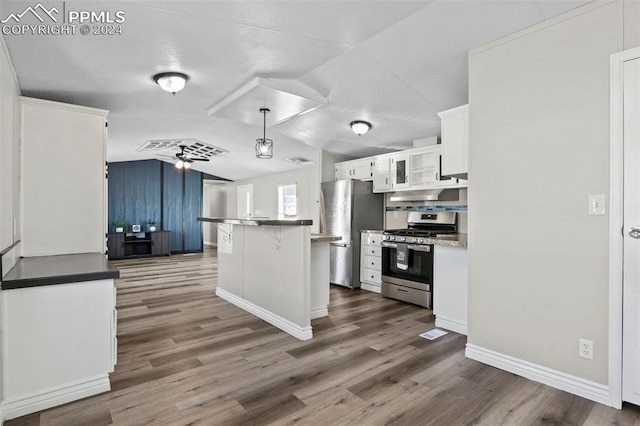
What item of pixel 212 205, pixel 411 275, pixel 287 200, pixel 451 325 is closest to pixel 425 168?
pixel 411 275

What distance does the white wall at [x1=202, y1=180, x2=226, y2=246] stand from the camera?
472 inches

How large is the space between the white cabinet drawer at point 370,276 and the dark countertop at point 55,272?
353cm

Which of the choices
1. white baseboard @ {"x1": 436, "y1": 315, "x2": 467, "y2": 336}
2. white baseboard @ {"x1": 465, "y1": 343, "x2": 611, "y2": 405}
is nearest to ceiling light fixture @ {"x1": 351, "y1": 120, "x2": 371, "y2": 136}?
white baseboard @ {"x1": 436, "y1": 315, "x2": 467, "y2": 336}

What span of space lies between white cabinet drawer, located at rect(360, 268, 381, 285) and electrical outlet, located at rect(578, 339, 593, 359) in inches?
117

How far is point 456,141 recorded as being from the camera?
10.2ft

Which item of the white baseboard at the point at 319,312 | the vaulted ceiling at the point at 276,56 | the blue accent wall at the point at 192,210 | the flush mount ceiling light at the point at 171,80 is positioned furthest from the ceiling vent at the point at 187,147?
the white baseboard at the point at 319,312

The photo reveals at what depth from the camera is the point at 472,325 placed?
110 inches

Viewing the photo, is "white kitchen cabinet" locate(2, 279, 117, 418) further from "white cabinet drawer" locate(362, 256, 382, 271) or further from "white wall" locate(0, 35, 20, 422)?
"white cabinet drawer" locate(362, 256, 382, 271)

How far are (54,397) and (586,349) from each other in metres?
3.31

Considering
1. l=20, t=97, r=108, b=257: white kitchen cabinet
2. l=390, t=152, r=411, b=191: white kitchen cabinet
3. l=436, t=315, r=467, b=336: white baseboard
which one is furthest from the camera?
l=390, t=152, r=411, b=191: white kitchen cabinet

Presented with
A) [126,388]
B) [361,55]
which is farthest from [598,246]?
[126,388]

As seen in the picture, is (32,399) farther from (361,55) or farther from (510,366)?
(361,55)

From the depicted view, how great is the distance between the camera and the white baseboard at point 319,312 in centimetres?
380

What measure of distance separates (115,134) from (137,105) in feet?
6.24
